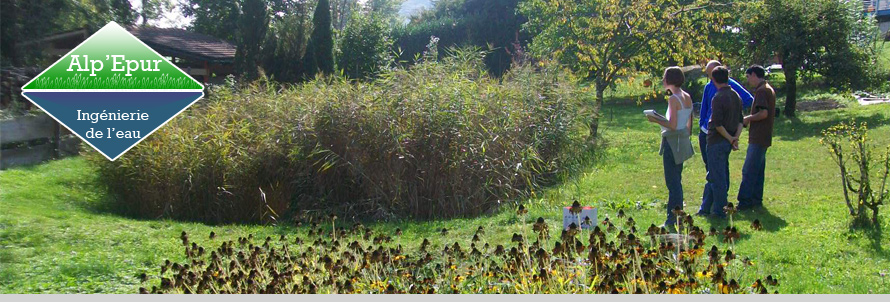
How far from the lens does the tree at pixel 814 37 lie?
695 inches

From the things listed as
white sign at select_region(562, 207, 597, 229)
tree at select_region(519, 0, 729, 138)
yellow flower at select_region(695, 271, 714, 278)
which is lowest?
white sign at select_region(562, 207, 597, 229)

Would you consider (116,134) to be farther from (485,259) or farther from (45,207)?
(485,259)

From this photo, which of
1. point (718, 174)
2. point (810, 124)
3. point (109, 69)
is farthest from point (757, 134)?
point (810, 124)

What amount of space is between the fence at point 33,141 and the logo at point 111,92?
1.13ft

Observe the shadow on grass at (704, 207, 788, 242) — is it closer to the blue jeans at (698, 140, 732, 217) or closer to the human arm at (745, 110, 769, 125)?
the blue jeans at (698, 140, 732, 217)

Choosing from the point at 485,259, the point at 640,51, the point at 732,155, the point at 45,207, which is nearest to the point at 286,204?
the point at 45,207

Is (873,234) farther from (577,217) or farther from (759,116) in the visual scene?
(577,217)

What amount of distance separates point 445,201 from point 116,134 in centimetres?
446

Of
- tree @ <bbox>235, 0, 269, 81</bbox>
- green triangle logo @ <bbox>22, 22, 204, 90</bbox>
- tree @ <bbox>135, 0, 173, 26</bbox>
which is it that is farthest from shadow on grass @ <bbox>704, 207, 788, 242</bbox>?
tree @ <bbox>135, 0, 173, 26</bbox>

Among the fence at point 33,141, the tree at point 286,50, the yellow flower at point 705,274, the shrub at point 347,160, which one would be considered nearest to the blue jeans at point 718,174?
the shrub at point 347,160

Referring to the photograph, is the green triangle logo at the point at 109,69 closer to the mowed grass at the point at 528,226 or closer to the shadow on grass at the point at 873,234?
the mowed grass at the point at 528,226

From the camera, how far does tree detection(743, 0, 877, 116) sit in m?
17.7

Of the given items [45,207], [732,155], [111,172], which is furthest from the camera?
[732,155]

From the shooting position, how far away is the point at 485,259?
199 inches
